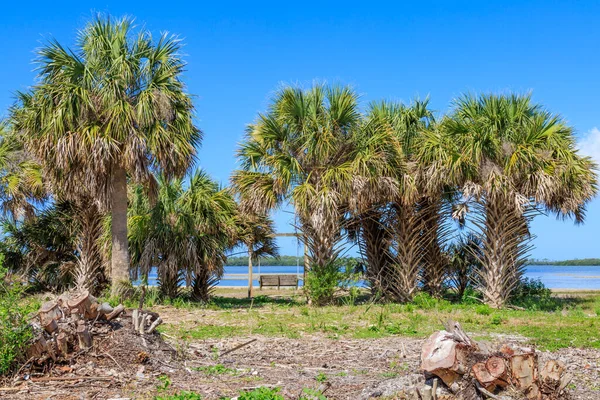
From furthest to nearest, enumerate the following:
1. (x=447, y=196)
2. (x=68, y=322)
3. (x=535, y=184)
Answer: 1. (x=447, y=196)
2. (x=535, y=184)
3. (x=68, y=322)

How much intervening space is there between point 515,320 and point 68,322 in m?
8.95

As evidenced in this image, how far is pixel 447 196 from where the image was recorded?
1789 cm

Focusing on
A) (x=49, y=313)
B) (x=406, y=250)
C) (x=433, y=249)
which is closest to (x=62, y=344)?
(x=49, y=313)

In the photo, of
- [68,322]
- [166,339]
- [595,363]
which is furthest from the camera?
[166,339]

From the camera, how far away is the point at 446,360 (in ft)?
20.5

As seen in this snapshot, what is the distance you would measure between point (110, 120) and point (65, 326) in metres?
8.18

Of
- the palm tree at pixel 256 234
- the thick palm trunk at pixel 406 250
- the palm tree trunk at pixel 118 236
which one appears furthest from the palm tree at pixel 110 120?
the thick palm trunk at pixel 406 250

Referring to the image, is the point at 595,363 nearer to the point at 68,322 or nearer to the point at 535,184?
the point at 68,322

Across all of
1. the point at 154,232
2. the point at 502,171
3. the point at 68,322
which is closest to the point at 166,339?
the point at 68,322

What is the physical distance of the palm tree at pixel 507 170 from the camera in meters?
15.7

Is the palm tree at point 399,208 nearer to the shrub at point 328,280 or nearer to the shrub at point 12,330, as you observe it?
the shrub at point 328,280

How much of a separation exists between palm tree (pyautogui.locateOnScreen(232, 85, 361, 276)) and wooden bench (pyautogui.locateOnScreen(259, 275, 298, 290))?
8.57 meters

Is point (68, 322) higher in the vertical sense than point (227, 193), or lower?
lower

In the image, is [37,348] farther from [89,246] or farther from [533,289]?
[533,289]
